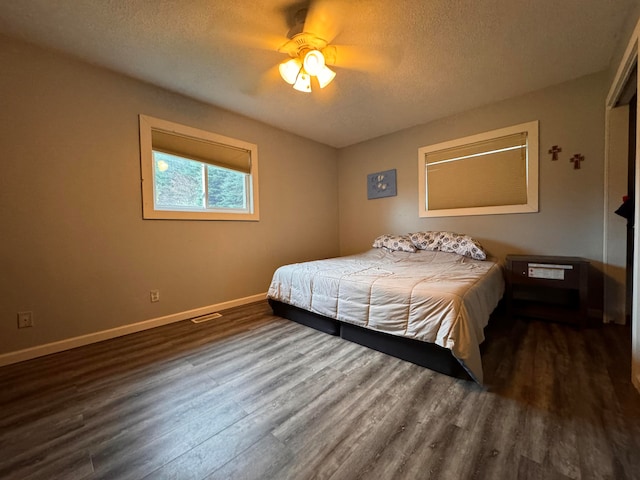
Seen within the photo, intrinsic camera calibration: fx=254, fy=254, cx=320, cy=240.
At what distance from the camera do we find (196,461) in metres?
1.07

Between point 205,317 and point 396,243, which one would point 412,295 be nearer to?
point 396,243

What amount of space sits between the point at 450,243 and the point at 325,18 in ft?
8.48

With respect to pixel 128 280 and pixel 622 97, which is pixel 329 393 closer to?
pixel 128 280

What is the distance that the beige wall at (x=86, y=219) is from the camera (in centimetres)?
193

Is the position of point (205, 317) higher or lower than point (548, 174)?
lower

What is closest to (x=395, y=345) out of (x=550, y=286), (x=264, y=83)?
(x=550, y=286)

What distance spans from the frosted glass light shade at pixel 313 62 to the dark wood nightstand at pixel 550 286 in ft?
8.40

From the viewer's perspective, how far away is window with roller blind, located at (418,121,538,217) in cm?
287

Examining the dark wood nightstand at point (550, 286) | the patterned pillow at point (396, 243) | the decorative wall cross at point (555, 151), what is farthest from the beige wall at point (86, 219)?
the decorative wall cross at point (555, 151)

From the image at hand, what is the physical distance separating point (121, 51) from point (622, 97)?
4.28 m

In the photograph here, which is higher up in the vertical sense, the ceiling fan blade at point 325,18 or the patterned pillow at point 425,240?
the ceiling fan blade at point 325,18

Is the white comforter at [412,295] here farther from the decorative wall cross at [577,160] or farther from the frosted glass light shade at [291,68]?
the frosted glass light shade at [291,68]

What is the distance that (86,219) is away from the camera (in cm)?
221

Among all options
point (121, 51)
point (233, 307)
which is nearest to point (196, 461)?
point (233, 307)
